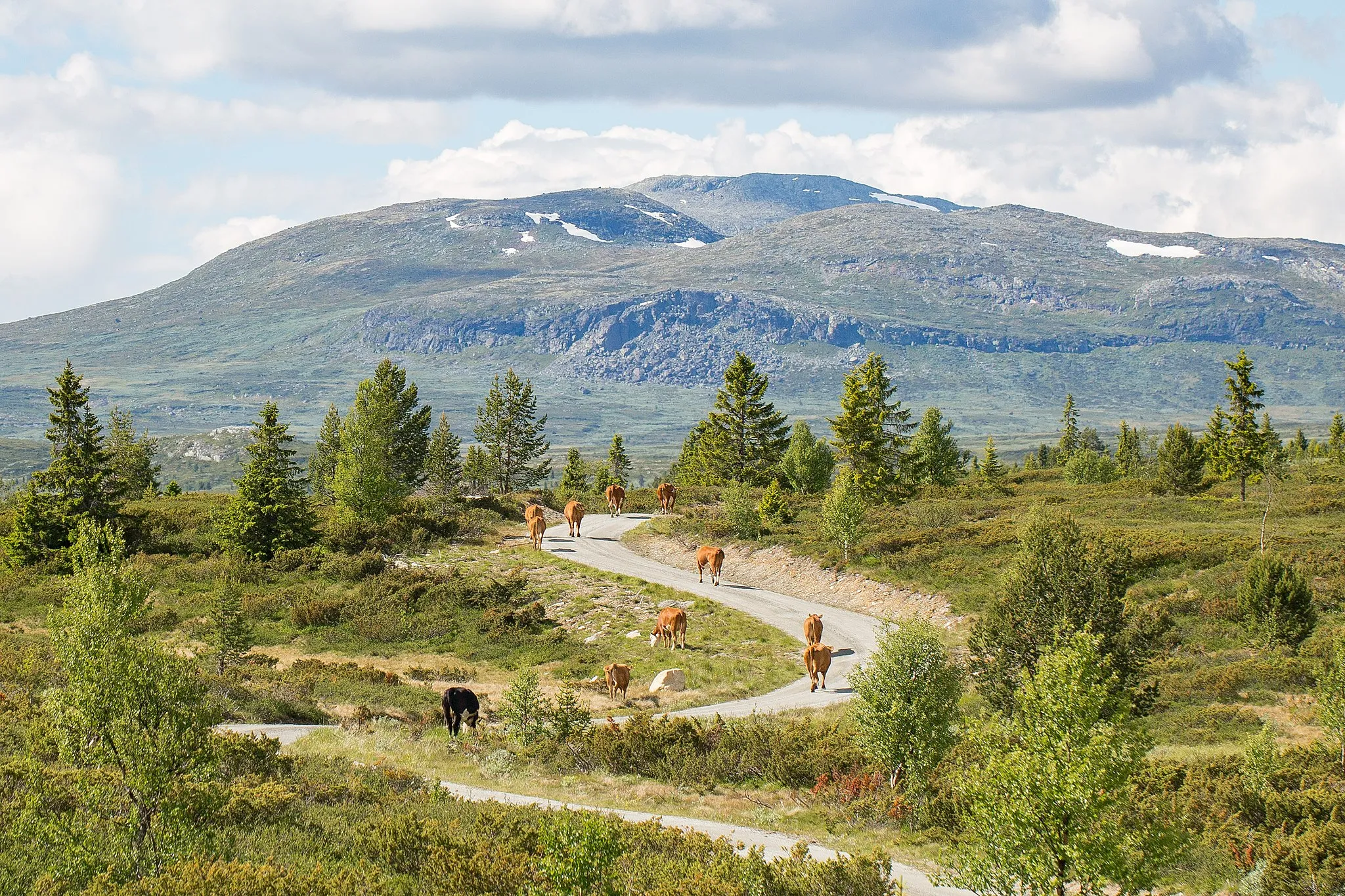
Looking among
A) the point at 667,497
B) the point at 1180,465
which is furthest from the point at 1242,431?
the point at 667,497

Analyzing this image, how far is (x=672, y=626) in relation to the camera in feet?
126

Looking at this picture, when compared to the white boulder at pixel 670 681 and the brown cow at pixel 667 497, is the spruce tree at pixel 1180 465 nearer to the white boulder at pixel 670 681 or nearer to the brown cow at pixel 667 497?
the brown cow at pixel 667 497

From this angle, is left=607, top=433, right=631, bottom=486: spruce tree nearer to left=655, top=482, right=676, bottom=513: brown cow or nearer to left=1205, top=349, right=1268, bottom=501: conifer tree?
left=655, top=482, right=676, bottom=513: brown cow

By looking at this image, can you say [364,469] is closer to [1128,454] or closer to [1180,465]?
[1180,465]

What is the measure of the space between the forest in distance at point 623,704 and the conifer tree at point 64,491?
19 centimetres

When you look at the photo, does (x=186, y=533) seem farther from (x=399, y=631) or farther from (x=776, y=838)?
(x=776, y=838)

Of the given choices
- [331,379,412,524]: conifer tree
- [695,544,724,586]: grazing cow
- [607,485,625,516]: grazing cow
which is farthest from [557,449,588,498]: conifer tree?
[695,544,724,586]: grazing cow

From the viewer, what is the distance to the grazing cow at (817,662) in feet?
111

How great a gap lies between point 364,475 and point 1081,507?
4520cm

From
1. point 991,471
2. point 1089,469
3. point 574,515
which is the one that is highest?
point 574,515

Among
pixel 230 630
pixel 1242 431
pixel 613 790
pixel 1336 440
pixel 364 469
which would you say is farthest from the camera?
pixel 1336 440

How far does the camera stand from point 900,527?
183 ft

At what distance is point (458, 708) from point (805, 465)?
2189 inches

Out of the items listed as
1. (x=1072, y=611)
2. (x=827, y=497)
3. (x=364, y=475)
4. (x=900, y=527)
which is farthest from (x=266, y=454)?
(x=1072, y=611)
